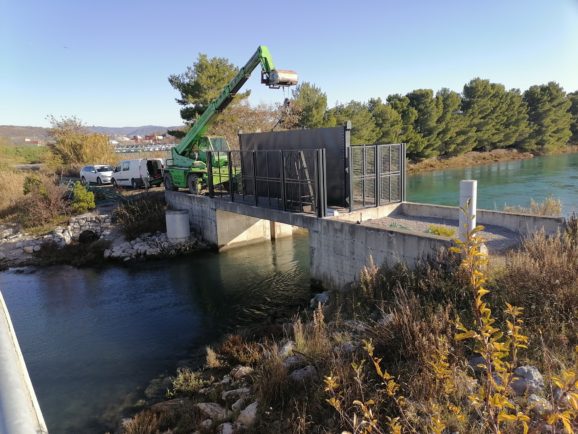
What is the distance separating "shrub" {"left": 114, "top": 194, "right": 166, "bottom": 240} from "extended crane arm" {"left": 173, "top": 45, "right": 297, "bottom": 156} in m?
3.21

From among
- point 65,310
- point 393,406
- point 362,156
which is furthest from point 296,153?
point 393,406

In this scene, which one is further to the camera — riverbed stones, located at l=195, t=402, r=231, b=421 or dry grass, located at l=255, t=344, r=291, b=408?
riverbed stones, located at l=195, t=402, r=231, b=421

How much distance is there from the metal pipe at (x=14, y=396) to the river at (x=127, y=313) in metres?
6.95

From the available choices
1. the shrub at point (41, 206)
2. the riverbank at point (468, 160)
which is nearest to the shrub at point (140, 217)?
the shrub at point (41, 206)

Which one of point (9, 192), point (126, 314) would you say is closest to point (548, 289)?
point (126, 314)

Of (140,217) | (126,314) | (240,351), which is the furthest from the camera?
(140,217)

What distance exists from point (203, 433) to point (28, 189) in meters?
24.1

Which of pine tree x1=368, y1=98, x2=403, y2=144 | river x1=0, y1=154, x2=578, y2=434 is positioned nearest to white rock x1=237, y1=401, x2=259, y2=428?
river x1=0, y1=154, x2=578, y2=434

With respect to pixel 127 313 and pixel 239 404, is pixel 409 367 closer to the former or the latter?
pixel 239 404

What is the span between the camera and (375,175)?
13.0 m

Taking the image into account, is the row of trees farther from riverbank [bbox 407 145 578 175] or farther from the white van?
the white van

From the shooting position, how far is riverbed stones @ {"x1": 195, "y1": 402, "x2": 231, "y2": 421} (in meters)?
5.93

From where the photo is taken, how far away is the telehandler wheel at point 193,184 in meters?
19.5

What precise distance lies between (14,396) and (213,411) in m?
5.64
